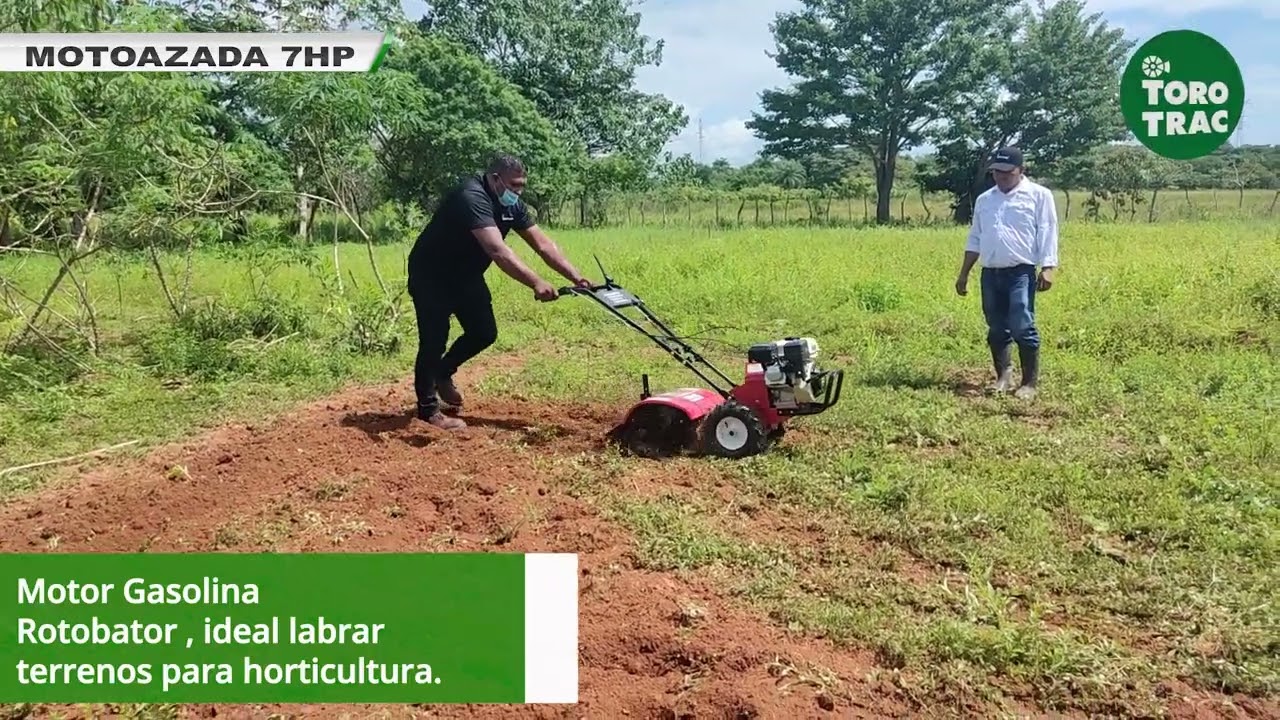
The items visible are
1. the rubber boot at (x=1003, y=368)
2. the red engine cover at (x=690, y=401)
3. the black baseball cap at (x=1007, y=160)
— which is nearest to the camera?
the red engine cover at (x=690, y=401)

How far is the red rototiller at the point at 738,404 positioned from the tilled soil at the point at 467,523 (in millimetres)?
340

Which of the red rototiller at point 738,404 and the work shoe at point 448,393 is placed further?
the work shoe at point 448,393

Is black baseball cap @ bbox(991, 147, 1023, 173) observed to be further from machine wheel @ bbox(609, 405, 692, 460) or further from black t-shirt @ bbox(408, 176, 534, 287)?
black t-shirt @ bbox(408, 176, 534, 287)

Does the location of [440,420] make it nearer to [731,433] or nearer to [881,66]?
[731,433]

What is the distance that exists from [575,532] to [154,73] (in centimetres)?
605

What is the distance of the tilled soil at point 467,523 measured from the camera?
301cm

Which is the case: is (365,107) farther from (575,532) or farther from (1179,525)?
→ (1179,525)

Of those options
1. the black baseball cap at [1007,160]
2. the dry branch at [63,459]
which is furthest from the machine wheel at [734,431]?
the dry branch at [63,459]

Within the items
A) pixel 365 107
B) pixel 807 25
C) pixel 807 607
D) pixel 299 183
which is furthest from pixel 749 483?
pixel 807 25

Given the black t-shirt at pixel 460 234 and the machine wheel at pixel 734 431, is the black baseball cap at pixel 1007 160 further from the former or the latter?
the black t-shirt at pixel 460 234

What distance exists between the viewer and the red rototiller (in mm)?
5258

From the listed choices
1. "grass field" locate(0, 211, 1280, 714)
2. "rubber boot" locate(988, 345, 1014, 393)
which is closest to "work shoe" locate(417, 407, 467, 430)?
"grass field" locate(0, 211, 1280, 714)

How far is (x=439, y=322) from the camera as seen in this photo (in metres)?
6.00

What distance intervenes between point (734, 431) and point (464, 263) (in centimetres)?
200
